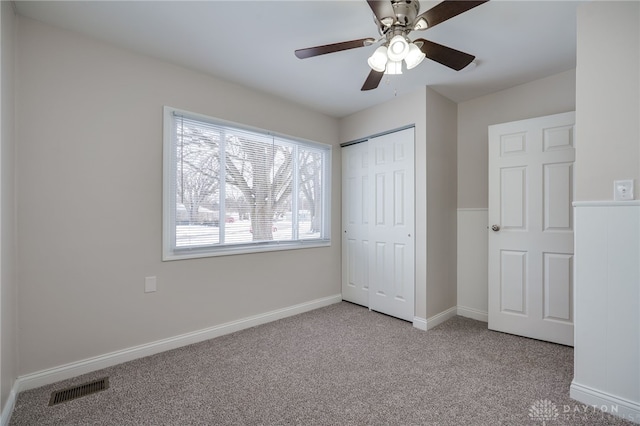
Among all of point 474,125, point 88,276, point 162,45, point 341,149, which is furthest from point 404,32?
point 88,276

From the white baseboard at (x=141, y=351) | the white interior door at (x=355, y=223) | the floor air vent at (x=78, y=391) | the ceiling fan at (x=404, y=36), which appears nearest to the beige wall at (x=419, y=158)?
the white interior door at (x=355, y=223)

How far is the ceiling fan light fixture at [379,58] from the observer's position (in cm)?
165

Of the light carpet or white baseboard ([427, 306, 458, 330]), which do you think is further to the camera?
white baseboard ([427, 306, 458, 330])

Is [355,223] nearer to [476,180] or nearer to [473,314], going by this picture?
[476,180]

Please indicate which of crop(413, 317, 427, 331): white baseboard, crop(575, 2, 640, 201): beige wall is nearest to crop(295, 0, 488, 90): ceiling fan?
crop(575, 2, 640, 201): beige wall

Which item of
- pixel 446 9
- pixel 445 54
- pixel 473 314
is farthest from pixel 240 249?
pixel 473 314

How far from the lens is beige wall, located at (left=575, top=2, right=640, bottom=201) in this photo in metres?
1.61

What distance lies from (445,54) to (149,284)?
8.96 feet

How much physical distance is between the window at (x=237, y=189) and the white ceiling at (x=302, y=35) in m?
0.57

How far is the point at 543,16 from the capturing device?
1.88m

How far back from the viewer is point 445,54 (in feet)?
5.71

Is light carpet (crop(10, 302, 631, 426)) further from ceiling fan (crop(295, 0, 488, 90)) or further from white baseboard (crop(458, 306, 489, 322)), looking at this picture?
ceiling fan (crop(295, 0, 488, 90))

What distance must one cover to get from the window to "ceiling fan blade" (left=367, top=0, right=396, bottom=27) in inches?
70.6

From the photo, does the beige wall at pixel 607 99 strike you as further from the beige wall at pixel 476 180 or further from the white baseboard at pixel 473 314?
the white baseboard at pixel 473 314
